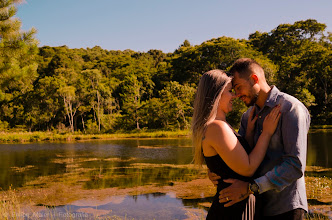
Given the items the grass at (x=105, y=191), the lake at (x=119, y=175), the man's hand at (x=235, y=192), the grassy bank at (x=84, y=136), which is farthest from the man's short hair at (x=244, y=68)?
the grassy bank at (x=84, y=136)

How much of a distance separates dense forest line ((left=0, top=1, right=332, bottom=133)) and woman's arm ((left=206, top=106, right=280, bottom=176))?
26.7m

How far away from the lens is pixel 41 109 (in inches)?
1387

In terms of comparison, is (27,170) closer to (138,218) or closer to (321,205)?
(138,218)

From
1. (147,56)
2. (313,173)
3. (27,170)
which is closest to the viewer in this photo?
(313,173)

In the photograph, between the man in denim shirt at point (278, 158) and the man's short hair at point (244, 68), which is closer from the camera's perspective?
the man in denim shirt at point (278, 158)

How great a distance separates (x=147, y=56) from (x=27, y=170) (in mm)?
48024

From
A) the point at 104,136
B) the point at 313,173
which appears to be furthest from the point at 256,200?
the point at 104,136

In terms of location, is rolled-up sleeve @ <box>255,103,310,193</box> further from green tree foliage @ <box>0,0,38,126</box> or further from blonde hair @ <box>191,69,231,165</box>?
green tree foliage @ <box>0,0,38,126</box>

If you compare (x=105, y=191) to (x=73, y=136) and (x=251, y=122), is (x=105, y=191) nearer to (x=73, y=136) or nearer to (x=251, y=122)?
(x=251, y=122)

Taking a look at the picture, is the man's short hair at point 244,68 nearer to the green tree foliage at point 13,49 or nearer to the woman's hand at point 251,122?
the woman's hand at point 251,122

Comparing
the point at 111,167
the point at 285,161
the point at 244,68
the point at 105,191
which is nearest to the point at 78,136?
the point at 111,167

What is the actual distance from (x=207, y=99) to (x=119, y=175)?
9.92m

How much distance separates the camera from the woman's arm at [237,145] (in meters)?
1.94

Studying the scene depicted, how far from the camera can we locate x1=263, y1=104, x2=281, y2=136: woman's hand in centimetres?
197
